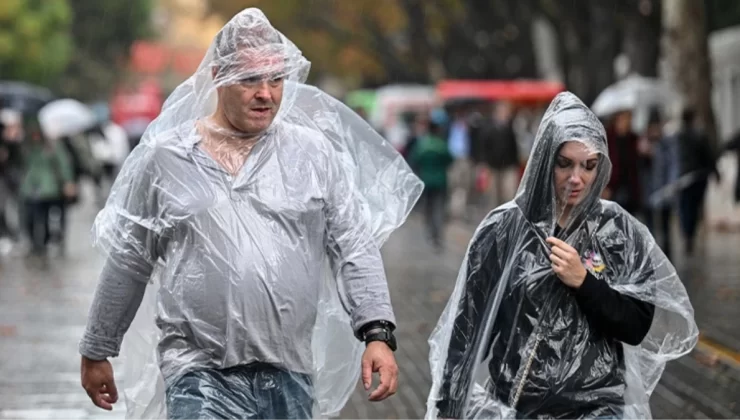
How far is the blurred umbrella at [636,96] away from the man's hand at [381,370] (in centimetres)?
1904

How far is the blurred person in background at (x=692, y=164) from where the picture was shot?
55.8 ft

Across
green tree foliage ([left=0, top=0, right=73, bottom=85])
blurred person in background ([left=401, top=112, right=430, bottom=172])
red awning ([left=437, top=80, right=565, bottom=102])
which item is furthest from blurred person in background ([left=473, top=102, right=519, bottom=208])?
green tree foliage ([left=0, top=0, right=73, bottom=85])

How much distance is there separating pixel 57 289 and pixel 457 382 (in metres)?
10.3

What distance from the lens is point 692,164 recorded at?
17031 millimetres

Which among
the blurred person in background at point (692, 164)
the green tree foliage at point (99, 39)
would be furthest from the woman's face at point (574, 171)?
the green tree foliage at point (99, 39)

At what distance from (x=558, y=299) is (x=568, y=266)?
145mm

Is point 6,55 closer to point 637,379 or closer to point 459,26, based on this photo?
point 459,26

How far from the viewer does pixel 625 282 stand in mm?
4512

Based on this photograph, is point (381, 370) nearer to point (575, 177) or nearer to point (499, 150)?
point (575, 177)

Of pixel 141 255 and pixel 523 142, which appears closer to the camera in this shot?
pixel 141 255

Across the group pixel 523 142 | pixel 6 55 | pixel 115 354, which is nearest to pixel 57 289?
pixel 115 354

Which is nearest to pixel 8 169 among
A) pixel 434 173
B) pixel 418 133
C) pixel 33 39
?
pixel 434 173

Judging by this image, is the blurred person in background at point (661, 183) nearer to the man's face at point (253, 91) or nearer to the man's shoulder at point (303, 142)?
the man's shoulder at point (303, 142)

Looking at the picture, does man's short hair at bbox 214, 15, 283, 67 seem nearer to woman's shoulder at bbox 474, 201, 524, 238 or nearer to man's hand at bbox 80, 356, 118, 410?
woman's shoulder at bbox 474, 201, 524, 238
